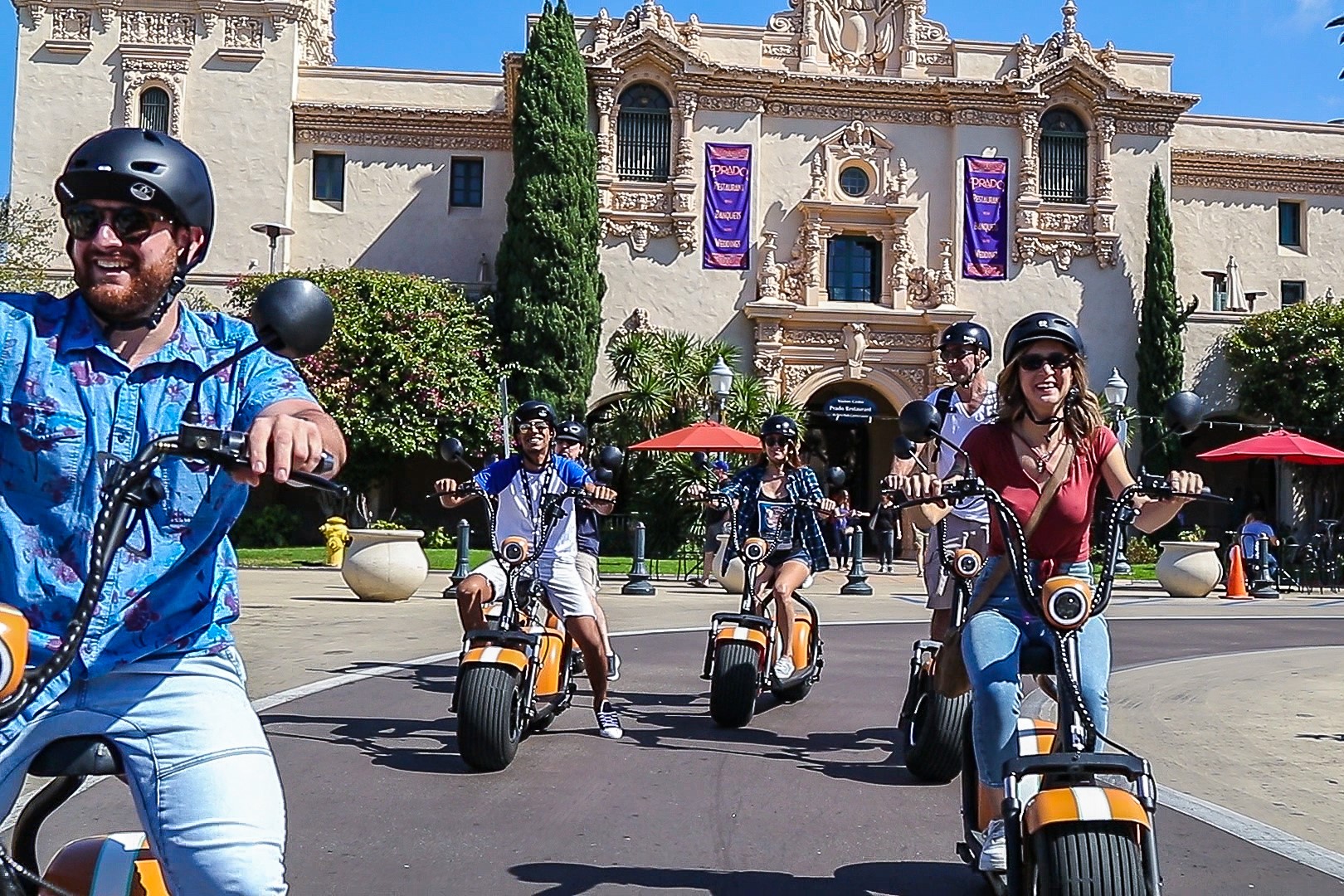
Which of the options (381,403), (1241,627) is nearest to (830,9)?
(381,403)

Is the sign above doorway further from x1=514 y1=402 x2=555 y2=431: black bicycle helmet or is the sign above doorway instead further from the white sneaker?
the white sneaker

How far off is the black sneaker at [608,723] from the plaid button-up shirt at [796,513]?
54.1 inches

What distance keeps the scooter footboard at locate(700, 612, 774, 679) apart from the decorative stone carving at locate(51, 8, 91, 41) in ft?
109

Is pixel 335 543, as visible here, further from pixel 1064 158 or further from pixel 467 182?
pixel 1064 158

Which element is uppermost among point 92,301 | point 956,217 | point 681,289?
point 956,217

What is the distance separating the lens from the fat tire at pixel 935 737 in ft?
21.0

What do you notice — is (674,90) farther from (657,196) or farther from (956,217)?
(956,217)

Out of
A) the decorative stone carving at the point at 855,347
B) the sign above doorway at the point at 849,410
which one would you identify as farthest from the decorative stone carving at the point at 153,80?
the sign above doorway at the point at 849,410

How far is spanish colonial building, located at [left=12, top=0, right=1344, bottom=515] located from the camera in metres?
34.8

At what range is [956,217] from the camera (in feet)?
117

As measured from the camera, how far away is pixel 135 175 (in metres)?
2.61

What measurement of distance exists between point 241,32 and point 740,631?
32195 mm

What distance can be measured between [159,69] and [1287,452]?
2899 centimetres

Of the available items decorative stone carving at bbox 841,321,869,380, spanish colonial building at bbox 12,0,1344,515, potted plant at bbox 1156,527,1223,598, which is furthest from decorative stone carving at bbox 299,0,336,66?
potted plant at bbox 1156,527,1223,598
